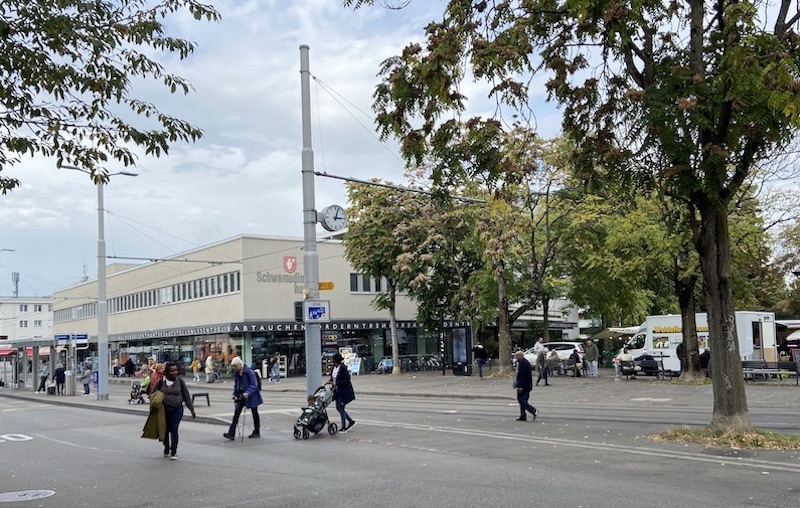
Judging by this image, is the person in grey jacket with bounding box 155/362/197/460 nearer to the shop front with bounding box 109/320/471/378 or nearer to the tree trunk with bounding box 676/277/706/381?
the tree trunk with bounding box 676/277/706/381

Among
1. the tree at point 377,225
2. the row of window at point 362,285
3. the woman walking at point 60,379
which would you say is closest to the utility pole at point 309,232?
the tree at point 377,225

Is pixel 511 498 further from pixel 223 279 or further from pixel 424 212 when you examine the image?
pixel 223 279

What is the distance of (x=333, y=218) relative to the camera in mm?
18375

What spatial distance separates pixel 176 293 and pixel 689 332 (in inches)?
1433

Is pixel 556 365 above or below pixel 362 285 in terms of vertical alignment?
below

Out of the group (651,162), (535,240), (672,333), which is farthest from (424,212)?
(651,162)

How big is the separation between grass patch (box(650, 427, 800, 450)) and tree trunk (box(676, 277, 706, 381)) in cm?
1557

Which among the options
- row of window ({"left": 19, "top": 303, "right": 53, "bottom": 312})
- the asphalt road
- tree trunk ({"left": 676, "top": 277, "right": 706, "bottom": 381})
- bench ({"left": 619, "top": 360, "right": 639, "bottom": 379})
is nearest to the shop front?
bench ({"left": 619, "top": 360, "right": 639, "bottom": 379})

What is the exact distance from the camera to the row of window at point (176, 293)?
156 feet

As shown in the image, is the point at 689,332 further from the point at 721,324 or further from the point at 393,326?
the point at 393,326

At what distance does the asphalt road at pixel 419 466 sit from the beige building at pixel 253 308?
21778 millimetres

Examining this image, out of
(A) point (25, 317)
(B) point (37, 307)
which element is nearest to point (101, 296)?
(A) point (25, 317)

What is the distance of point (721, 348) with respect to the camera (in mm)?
13484

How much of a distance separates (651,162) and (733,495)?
22.4 ft
